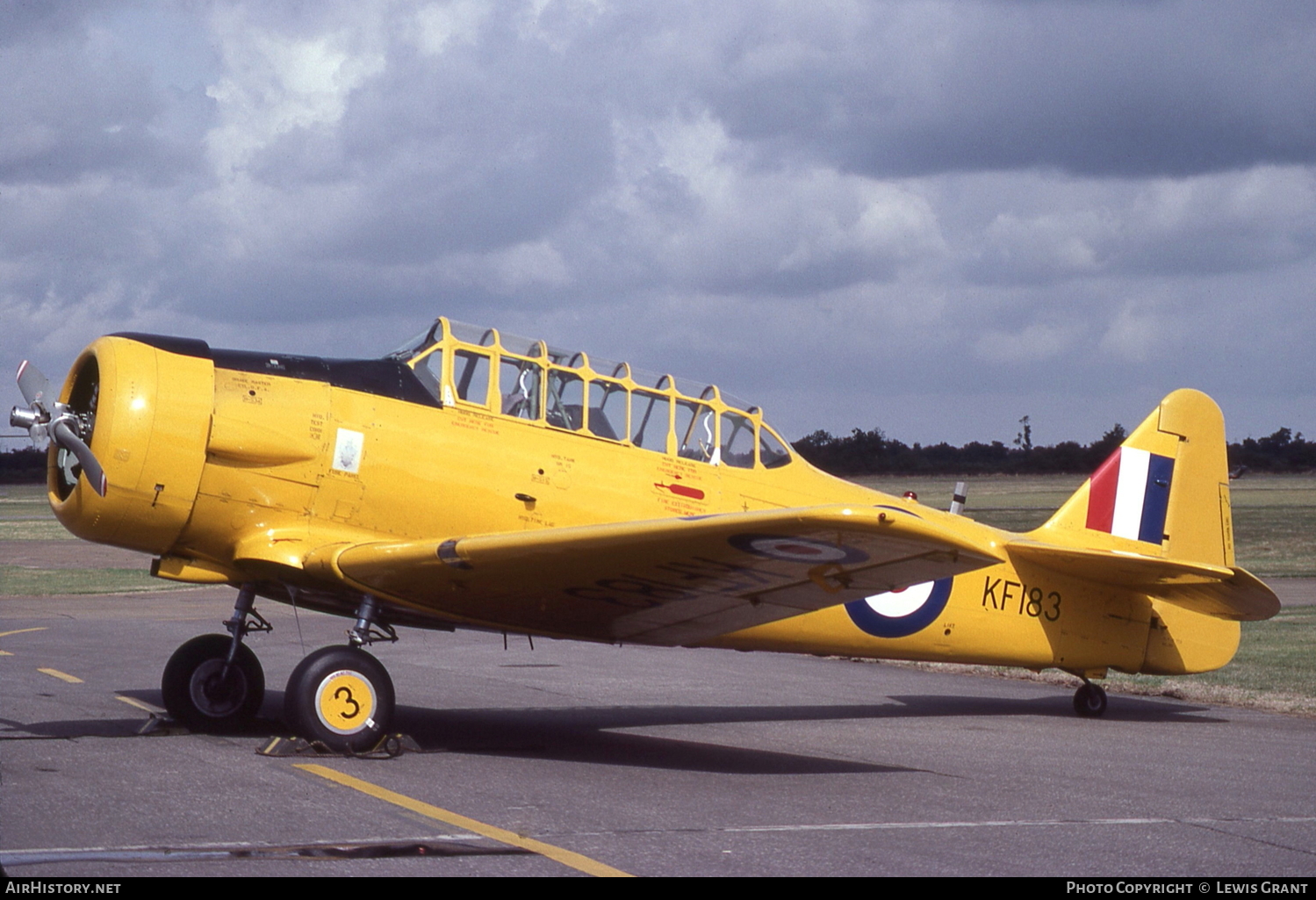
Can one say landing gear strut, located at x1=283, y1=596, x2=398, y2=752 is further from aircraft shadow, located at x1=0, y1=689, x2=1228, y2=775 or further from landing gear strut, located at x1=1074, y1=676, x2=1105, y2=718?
landing gear strut, located at x1=1074, y1=676, x2=1105, y2=718

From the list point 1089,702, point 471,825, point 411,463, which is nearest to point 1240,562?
point 1089,702

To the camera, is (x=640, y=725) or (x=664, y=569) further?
(x=640, y=725)

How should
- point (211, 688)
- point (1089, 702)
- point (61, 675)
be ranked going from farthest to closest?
point (61, 675) < point (1089, 702) < point (211, 688)

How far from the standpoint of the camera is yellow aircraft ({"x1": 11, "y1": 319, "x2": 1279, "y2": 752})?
758 cm

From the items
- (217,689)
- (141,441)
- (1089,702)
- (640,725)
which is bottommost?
(640,725)

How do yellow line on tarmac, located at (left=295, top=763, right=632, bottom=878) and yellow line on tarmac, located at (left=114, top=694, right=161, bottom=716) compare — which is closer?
yellow line on tarmac, located at (left=295, top=763, right=632, bottom=878)

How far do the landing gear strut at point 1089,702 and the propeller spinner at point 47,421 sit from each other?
8.20 m

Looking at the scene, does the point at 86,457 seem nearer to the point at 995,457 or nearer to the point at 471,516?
the point at 471,516

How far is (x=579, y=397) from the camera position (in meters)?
9.30

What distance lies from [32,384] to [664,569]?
4.08 metres

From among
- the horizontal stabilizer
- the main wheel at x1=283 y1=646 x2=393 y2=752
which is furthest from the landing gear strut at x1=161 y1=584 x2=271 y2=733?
the horizontal stabilizer

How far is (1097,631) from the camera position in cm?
1135

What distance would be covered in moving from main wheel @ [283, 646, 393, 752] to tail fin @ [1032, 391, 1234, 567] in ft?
21.7

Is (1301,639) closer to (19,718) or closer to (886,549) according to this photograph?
(886,549)
